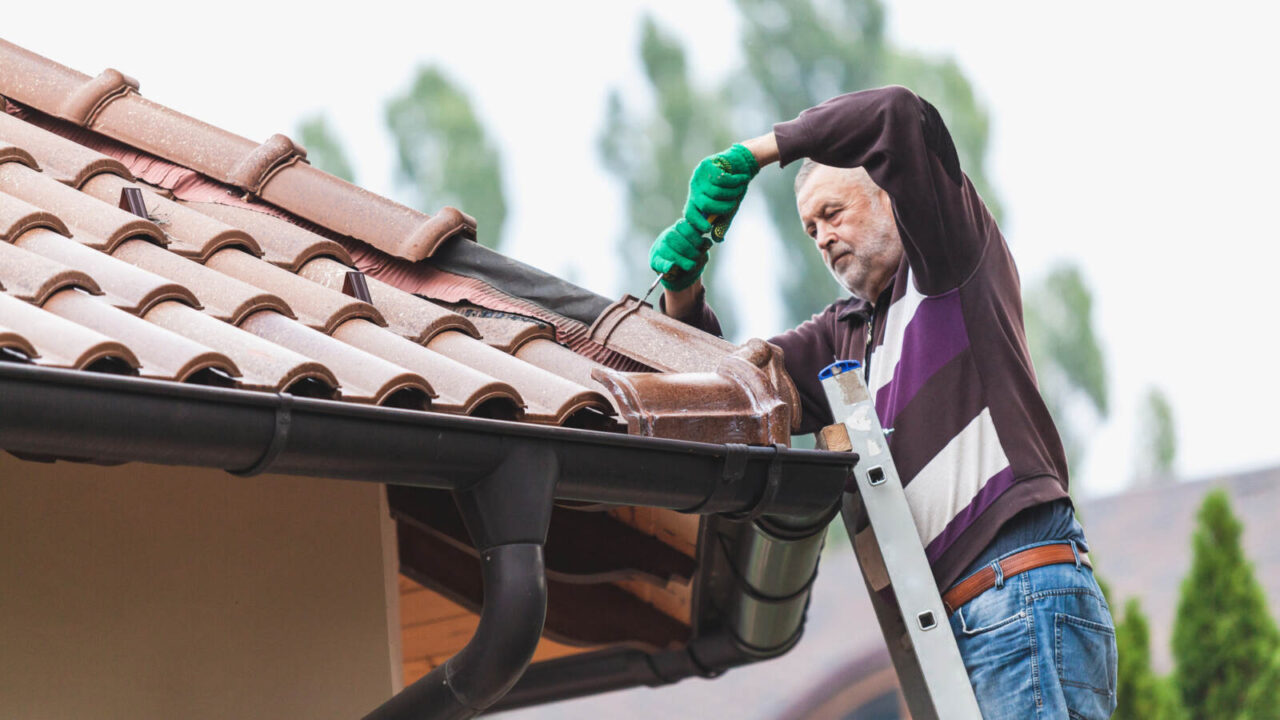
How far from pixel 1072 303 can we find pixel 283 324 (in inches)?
1199

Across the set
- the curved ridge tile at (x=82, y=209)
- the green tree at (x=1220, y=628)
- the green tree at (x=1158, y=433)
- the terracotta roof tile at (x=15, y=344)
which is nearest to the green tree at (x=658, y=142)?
the green tree at (x=1158, y=433)

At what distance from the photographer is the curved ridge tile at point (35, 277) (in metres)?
2.07

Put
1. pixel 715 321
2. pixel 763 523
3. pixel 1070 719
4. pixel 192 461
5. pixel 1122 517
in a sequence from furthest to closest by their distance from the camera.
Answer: pixel 1122 517, pixel 715 321, pixel 763 523, pixel 1070 719, pixel 192 461

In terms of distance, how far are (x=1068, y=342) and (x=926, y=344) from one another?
2948 centimetres

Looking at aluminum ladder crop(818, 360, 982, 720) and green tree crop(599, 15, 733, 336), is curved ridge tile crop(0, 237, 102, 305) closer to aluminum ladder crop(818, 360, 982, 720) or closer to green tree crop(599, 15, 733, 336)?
aluminum ladder crop(818, 360, 982, 720)

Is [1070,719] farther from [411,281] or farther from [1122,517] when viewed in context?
[1122,517]

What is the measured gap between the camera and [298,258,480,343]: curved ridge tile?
9.11ft

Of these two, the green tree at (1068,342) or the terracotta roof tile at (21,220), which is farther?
the green tree at (1068,342)

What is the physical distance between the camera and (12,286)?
81.9 inches

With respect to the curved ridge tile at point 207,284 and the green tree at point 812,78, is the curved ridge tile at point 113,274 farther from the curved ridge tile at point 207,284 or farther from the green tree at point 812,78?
the green tree at point 812,78

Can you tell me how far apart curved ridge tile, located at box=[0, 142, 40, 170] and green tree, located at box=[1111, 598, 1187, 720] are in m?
6.19

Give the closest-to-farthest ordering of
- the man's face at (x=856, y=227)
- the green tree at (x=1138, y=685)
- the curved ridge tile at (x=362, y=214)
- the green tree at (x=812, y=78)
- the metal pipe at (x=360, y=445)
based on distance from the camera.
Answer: the metal pipe at (x=360, y=445) < the man's face at (x=856, y=227) < the curved ridge tile at (x=362, y=214) < the green tree at (x=1138, y=685) < the green tree at (x=812, y=78)

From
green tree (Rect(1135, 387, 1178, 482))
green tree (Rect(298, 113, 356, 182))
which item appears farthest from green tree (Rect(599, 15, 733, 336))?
green tree (Rect(1135, 387, 1178, 482))

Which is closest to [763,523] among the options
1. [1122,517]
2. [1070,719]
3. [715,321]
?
[715,321]
